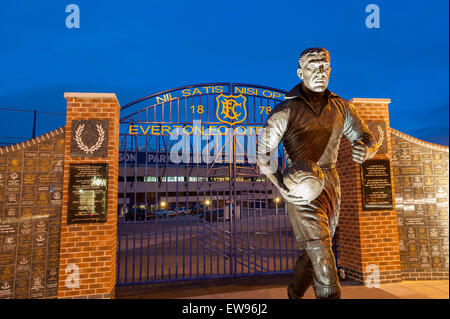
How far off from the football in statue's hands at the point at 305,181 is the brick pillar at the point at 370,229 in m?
2.89

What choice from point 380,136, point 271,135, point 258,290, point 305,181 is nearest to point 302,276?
point 305,181

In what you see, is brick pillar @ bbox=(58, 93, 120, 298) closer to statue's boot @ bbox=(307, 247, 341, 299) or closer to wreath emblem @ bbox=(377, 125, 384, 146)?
statue's boot @ bbox=(307, 247, 341, 299)

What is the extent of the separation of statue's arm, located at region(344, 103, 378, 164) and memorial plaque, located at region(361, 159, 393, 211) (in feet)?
7.36

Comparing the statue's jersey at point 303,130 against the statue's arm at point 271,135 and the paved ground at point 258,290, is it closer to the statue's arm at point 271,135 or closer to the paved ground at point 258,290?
the statue's arm at point 271,135

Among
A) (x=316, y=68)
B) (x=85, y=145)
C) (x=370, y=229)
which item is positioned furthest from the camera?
(x=370, y=229)

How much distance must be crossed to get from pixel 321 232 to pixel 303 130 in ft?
2.57

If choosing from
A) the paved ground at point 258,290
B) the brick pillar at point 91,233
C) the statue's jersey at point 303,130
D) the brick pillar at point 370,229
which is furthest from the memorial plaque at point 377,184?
the brick pillar at point 91,233

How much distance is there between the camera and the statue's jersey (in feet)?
6.89

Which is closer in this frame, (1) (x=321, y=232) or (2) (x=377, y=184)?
(1) (x=321, y=232)

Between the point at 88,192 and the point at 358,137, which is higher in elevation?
the point at 358,137

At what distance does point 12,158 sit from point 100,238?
5.47ft

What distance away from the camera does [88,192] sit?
3748mm

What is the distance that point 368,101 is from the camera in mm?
4500

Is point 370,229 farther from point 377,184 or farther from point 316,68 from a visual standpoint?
point 316,68
